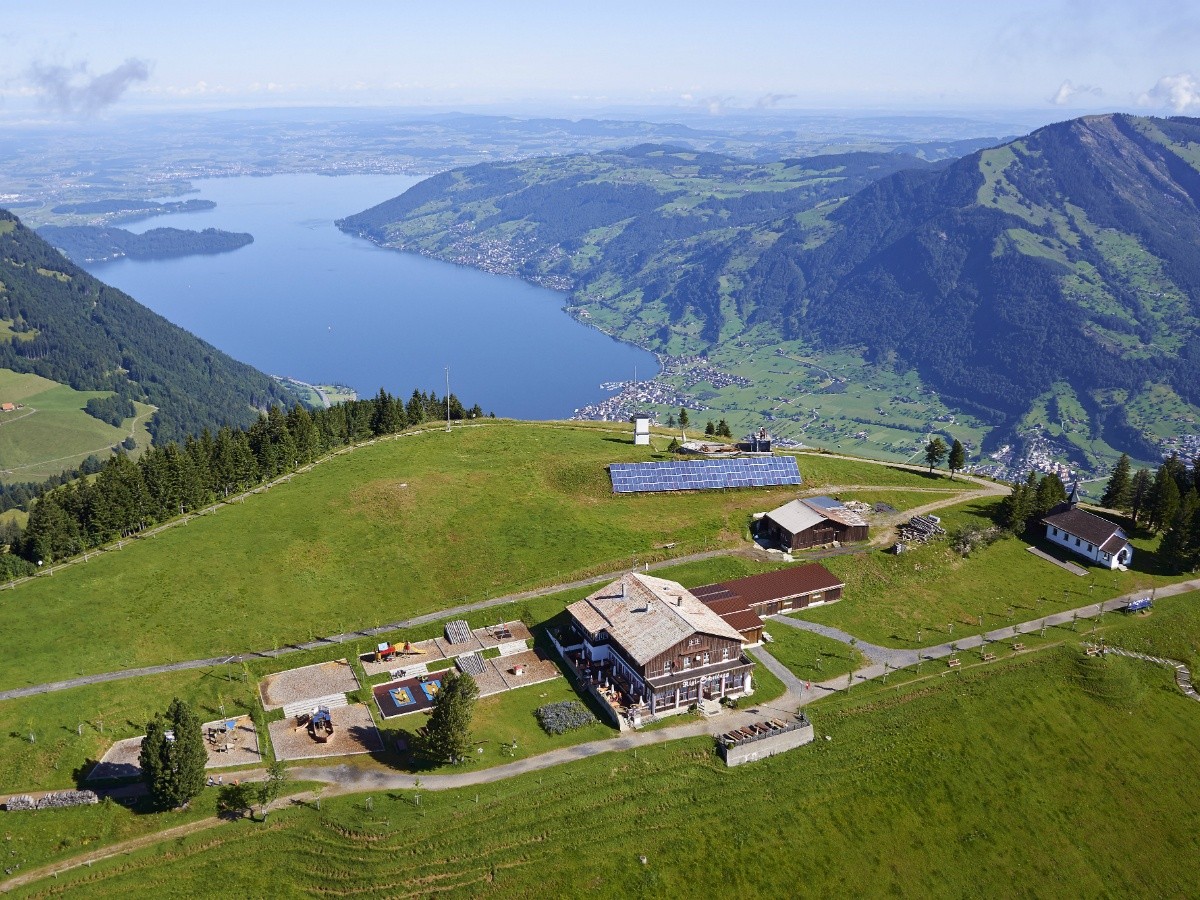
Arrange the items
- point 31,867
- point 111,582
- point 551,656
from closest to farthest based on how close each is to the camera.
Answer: point 31,867
point 551,656
point 111,582

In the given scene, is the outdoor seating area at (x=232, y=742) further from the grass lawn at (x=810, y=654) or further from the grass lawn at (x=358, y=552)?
the grass lawn at (x=810, y=654)

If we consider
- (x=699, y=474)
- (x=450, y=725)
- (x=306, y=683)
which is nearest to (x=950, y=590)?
(x=699, y=474)

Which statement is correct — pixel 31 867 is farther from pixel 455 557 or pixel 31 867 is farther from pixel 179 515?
pixel 179 515

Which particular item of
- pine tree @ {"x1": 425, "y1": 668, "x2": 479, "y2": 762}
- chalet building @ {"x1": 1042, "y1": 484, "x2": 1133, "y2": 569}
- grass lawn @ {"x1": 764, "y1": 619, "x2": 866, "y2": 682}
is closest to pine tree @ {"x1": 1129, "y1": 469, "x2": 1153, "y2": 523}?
chalet building @ {"x1": 1042, "y1": 484, "x2": 1133, "y2": 569}

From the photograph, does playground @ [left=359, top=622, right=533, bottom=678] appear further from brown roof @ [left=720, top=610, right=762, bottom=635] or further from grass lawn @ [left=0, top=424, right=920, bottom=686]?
brown roof @ [left=720, top=610, right=762, bottom=635]

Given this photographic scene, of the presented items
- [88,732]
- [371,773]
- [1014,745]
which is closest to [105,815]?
[88,732]
